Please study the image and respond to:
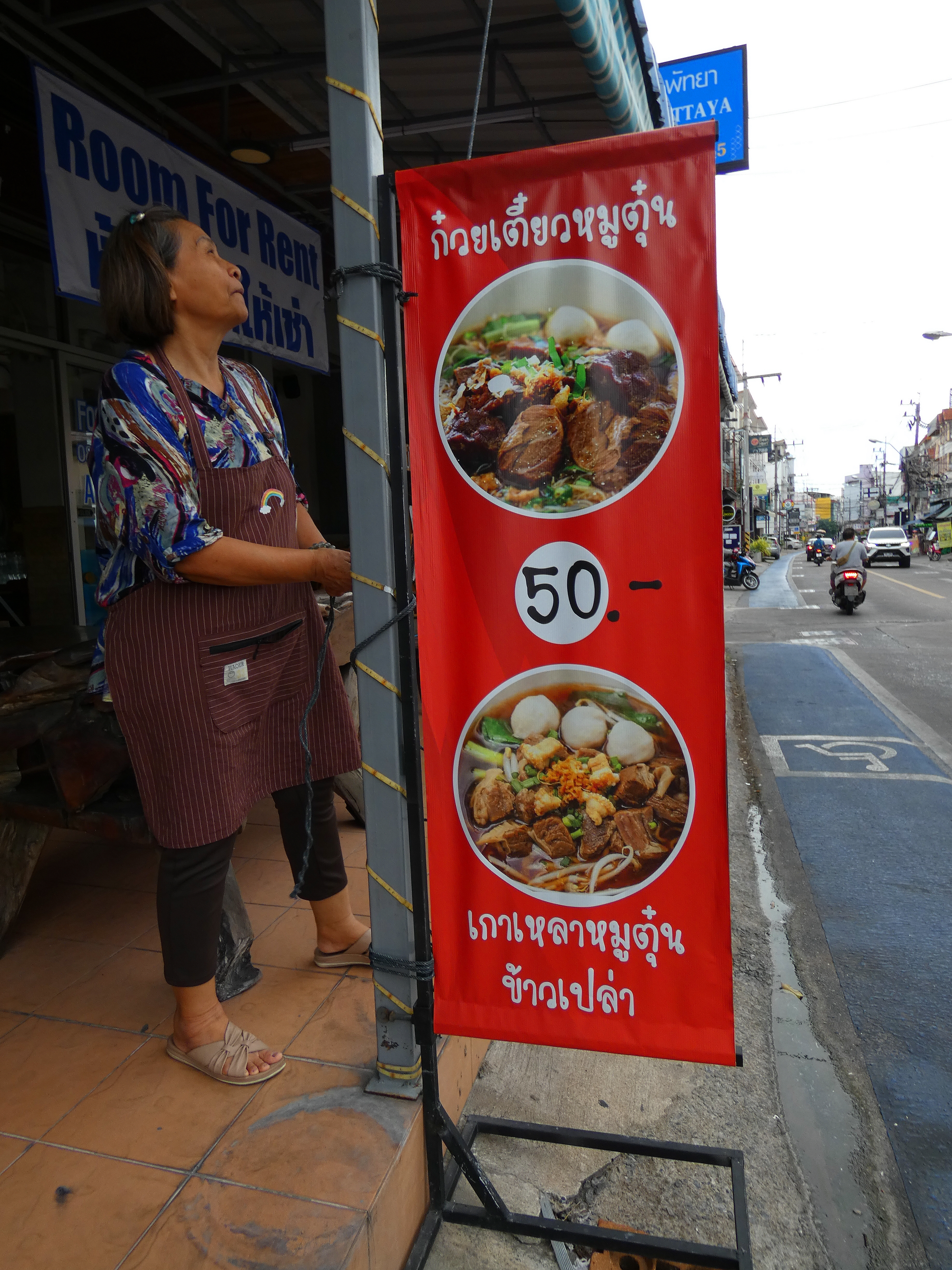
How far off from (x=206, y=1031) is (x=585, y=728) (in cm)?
118

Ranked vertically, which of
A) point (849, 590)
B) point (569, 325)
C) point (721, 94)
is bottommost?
point (849, 590)

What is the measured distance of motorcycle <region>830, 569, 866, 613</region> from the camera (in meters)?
14.9

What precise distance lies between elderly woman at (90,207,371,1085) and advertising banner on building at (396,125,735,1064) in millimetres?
412

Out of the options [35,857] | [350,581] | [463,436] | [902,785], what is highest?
[463,436]

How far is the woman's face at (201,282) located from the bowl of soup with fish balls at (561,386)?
0.62 metres

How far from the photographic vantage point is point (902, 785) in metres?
5.22

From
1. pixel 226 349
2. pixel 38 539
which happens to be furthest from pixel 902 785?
pixel 38 539

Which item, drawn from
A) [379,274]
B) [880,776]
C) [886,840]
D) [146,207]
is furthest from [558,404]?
[880,776]

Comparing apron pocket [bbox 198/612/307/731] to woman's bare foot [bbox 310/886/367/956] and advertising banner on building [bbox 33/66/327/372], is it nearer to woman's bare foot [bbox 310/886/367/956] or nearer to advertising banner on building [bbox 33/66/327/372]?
woman's bare foot [bbox 310/886/367/956]

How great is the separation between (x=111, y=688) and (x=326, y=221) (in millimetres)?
5759

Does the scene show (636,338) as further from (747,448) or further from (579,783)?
(747,448)

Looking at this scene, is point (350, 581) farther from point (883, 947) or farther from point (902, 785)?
point (902, 785)

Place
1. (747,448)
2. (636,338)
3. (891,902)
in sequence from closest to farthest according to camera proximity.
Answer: (636,338)
(891,902)
(747,448)

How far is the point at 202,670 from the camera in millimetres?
1861
